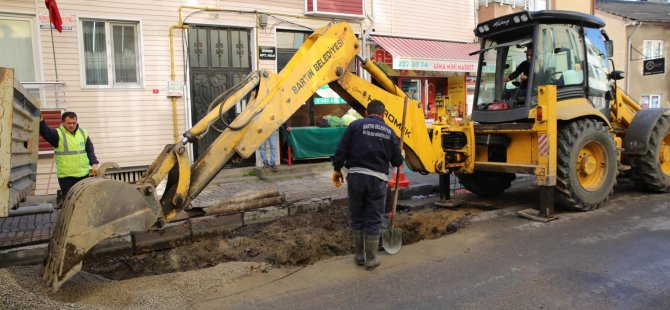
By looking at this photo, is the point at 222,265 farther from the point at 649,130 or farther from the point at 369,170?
the point at 649,130

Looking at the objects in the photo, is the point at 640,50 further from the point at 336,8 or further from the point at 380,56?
the point at 336,8

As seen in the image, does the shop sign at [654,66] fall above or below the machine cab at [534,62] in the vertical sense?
above

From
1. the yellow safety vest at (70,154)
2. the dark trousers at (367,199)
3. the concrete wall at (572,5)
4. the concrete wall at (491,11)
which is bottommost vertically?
the dark trousers at (367,199)

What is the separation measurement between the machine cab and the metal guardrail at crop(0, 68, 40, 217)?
597 cm

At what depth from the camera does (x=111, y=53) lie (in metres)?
10.0

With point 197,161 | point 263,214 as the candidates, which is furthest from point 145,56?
point 197,161

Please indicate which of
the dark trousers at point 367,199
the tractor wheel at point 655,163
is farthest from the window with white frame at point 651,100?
the dark trousers at point 367,199

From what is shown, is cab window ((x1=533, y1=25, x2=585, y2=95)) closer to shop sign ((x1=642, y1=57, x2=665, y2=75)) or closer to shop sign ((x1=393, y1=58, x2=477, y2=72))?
shop sign ((x1=393, y1=58, x2=477, y2=72))

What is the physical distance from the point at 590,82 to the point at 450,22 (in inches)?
295

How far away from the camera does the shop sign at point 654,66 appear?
21.6 m

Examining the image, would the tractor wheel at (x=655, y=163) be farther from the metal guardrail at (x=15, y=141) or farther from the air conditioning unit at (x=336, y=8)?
the metal guardrail at (x=15, y=141)

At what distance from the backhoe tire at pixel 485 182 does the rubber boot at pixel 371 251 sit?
3.82m

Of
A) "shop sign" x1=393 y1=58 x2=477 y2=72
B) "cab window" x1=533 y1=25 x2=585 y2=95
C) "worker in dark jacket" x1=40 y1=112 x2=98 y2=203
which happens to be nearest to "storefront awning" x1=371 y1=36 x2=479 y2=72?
"shop sign" x1=393 y1=58 x2=477 y2=72

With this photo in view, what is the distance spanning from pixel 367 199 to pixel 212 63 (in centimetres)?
725
